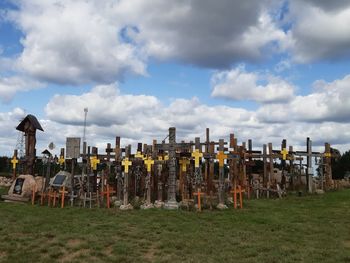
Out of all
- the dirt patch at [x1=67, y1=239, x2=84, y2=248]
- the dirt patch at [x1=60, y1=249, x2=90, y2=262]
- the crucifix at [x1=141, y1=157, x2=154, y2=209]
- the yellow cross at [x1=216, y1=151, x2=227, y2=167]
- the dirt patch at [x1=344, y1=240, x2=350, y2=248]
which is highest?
the yellow cross at [x1=216, y1=151, x2=227, y2=167]

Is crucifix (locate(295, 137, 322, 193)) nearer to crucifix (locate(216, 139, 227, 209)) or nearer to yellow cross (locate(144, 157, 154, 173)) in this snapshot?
crucifix (locate(216, 139, 227, 209))

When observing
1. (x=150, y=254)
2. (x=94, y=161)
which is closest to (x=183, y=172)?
(x=94, y=161)

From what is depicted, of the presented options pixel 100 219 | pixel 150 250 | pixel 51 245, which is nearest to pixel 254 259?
pixel 150 250

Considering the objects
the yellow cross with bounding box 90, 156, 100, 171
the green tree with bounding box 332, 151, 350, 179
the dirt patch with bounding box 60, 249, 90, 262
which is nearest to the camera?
the dirt patch with bounding box 60, 249, 90, 262

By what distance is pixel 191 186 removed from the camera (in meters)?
21.5

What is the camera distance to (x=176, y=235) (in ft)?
40.4

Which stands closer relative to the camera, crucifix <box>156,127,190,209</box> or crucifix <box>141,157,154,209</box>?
crucifix <box>156,127,190,209</box>

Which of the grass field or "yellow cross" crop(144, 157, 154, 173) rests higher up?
"yellow cross" crop(144, 157, 154, 173)

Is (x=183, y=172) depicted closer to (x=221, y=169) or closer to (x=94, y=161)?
(x=221, y=169)

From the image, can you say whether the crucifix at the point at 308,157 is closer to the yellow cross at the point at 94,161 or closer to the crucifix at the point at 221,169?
the crucifix at the point at 221,169

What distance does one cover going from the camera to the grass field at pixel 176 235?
1002cm

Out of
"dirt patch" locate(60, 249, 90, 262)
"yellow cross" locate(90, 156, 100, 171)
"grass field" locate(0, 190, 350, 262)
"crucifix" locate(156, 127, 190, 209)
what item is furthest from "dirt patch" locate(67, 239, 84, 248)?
"yellow cross" locate(90, 156, 100, 171)

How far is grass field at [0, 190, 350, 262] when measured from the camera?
10016mm

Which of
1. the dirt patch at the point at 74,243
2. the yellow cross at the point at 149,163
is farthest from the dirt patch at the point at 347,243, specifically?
the yellow cross at the point at 149,163
